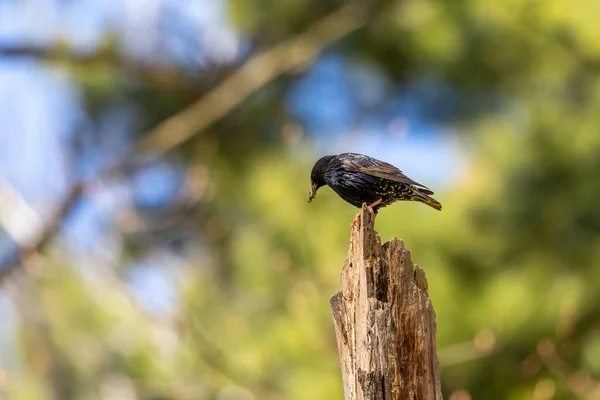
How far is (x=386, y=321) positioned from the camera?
6.66ft

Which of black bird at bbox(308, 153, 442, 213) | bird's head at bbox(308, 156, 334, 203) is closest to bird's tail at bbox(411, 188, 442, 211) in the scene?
black bird at bbox(308, 153, 442, 213)

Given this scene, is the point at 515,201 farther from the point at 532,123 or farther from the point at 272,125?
the point at 272,125

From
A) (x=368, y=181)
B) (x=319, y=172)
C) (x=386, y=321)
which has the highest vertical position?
(x=319, y=172)

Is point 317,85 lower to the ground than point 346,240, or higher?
higher

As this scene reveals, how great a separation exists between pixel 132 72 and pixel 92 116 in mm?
1045

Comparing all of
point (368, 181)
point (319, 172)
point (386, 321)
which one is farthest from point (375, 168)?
point (386, 321)

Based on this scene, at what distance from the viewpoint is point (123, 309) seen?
800 cm

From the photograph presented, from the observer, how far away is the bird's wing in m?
2.49

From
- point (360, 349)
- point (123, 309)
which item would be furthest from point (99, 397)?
point (360, 349)

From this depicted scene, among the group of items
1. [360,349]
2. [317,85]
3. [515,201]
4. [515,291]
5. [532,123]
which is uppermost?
[317,85]

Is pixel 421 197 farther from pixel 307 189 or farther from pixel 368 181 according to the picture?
pixel 307 189

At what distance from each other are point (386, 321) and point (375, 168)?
2.16ft

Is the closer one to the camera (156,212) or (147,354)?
(147,354)

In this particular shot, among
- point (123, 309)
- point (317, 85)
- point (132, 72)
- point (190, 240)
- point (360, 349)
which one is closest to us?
point (360, 349)
